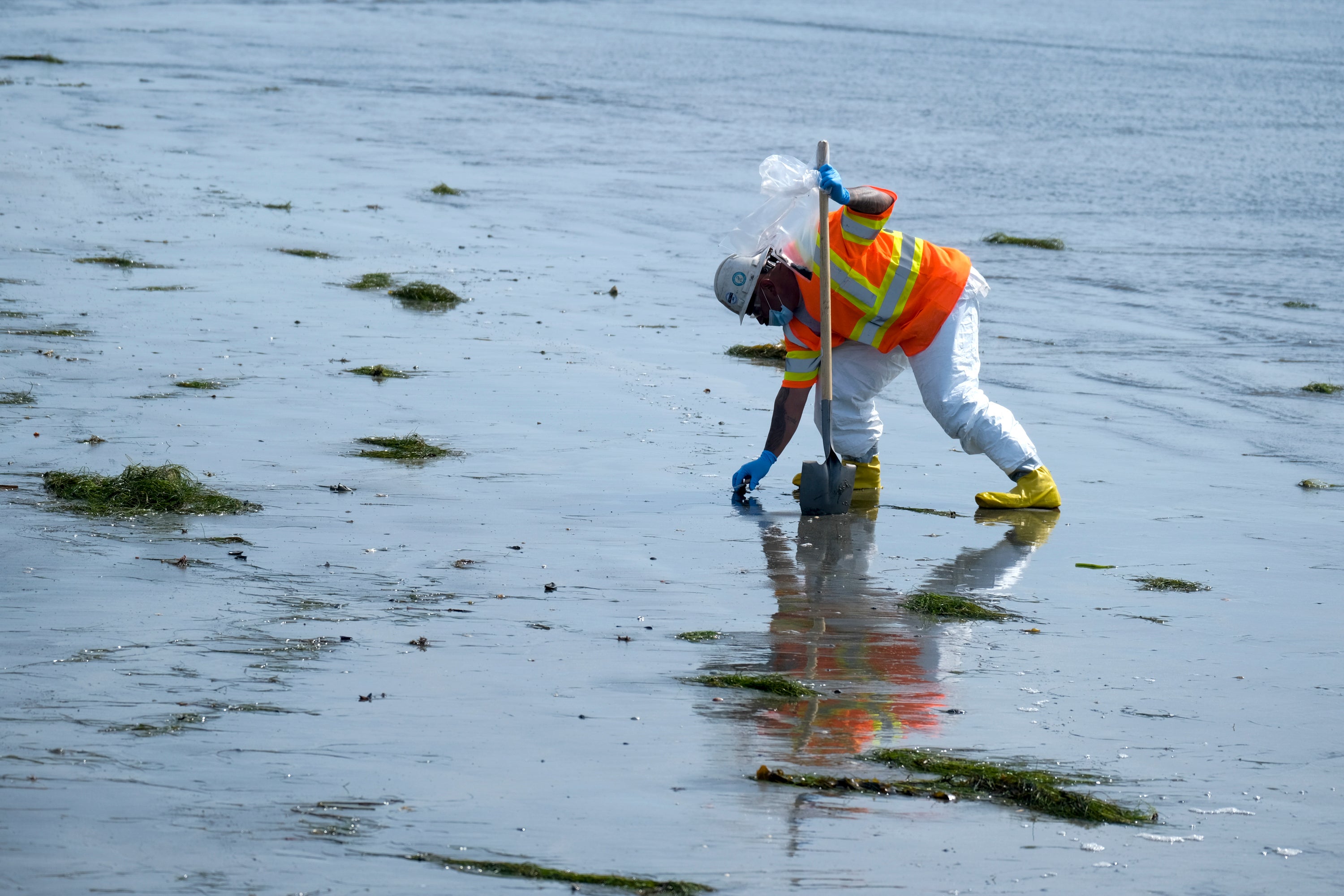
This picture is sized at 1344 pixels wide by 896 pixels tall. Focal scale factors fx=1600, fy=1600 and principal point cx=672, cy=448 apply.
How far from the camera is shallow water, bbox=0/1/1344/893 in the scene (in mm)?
3811

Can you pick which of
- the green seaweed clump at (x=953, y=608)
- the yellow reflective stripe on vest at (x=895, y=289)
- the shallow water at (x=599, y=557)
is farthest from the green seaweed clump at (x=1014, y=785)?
the yellow reflective stripe on vest at (x=895, y=289)

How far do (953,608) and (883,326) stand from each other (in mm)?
1929

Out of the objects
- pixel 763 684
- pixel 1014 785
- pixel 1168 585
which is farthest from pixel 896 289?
pixel 1014 785

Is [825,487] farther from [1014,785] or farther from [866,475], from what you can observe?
[1014,785]

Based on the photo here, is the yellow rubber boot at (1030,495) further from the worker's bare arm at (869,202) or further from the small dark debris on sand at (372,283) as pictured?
the small dark debris on sand at (372,283)

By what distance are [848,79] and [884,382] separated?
2436 cm

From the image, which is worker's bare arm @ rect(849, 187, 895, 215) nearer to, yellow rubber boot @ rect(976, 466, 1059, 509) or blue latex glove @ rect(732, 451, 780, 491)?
blue latex glove @ rect(732, 451, 780, 491)

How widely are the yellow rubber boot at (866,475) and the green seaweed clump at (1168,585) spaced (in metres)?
1.57

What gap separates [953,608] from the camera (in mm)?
5660

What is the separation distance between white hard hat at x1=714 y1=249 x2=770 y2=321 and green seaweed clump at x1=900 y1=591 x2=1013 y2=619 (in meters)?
1.97

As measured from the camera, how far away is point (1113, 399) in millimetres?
9172

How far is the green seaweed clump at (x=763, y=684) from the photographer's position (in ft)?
15.6

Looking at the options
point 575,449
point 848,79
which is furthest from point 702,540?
point 848,79

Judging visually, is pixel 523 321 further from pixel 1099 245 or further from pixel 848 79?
pixel 848 79
